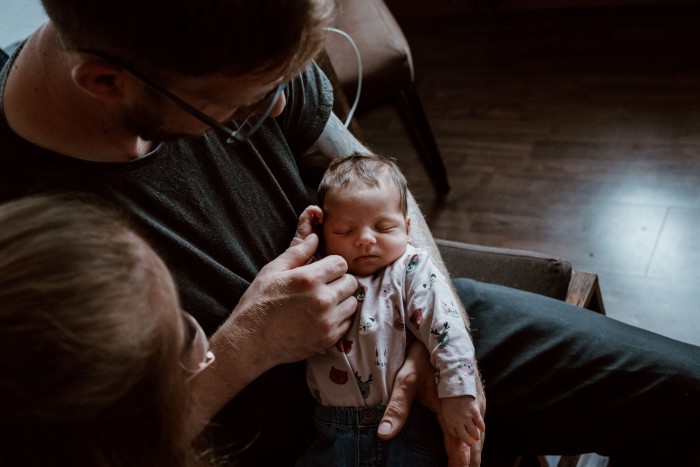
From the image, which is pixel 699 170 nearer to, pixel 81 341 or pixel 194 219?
pixel 194 219

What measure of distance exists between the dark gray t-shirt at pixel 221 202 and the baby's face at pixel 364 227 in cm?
9

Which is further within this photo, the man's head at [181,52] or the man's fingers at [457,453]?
the man's fingers at [457,453]

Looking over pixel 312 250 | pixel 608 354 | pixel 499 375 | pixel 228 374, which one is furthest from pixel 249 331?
pixel 608 354

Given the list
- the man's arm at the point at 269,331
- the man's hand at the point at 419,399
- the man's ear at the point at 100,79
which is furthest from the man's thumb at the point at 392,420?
the man's ear at the point at 100,79

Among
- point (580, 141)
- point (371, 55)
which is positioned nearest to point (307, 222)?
point (371, 55)

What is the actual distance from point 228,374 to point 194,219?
27cm

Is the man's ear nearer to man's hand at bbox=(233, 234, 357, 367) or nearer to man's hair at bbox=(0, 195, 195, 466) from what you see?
man's hair at bbox=(0, 195, 195, 466)

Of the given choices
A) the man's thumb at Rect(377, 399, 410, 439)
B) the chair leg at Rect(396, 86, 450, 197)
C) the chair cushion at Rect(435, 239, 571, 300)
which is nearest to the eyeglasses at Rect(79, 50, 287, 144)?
the man's thumb at Rect(377, 399, 410, 439)

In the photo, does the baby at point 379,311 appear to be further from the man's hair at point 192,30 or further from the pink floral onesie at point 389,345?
the man's hair at point 192,30

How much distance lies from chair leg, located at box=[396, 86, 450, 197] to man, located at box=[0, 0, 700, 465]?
1.00 meters

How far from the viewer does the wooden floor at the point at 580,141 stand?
2.37 metres

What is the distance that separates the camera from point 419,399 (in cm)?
123

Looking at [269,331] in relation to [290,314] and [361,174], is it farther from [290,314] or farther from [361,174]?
[361,174]

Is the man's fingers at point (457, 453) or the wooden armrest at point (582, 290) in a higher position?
the man's fingers at point (457, 453)
